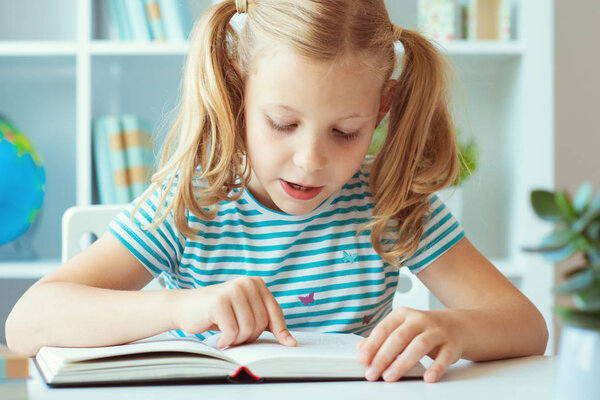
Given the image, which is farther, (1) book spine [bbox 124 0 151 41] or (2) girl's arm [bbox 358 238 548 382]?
(1) book spine [bbox 124 0 151 41]

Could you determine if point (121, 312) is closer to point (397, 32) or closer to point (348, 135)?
point (348, 135)

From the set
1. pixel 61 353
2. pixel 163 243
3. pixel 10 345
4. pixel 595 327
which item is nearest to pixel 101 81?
pixel 163 243

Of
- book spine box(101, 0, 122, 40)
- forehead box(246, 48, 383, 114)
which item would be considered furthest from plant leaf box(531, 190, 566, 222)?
book spine box(101, 0, 122, 40)

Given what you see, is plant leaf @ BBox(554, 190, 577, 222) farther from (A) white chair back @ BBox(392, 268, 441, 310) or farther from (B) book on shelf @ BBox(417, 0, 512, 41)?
(B) book on shelf @ BBox(417, 0, 512, 41)

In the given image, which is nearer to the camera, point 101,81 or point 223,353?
point 223,353

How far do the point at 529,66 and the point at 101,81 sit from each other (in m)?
1.11

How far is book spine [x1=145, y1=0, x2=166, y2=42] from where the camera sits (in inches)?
69.3

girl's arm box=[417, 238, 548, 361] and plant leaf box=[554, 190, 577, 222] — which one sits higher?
plant leaf box=[554, 190, 577, 222]

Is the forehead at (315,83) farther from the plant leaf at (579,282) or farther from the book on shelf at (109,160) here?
the book on shelf at (109,160)

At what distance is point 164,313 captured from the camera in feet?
2.37

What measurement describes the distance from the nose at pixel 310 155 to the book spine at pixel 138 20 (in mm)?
1091

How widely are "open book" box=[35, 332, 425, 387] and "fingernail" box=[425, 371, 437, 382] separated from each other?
22mm

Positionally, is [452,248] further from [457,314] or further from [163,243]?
[163,243]

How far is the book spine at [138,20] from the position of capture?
5.79ft
